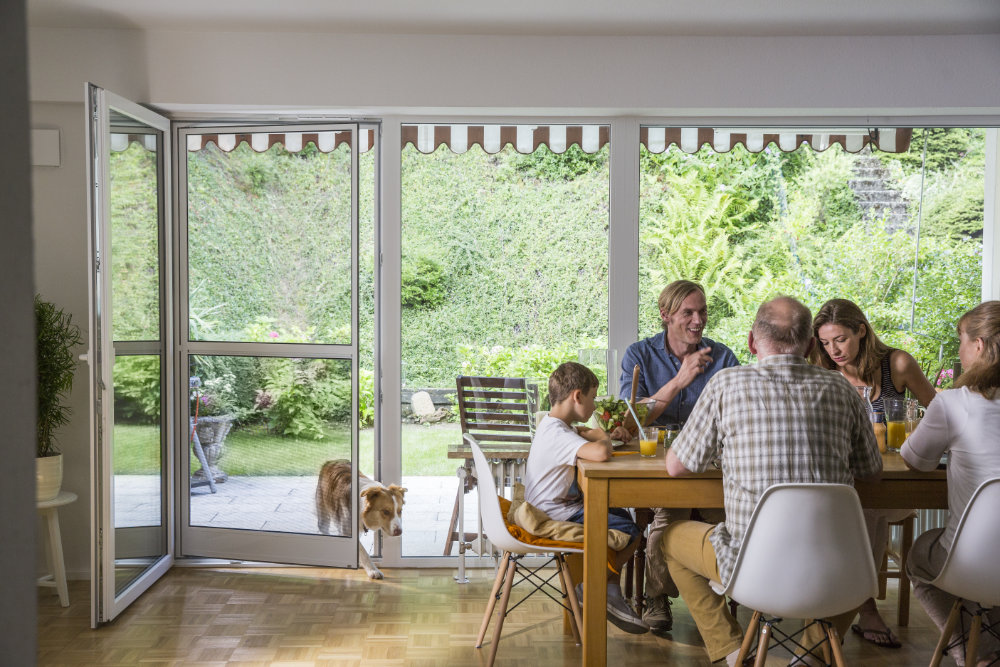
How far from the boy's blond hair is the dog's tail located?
4.92 feet

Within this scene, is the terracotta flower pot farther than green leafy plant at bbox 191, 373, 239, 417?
No

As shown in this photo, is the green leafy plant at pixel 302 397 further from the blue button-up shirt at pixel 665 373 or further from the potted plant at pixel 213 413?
the blue button-up shirt at pixel 665 373

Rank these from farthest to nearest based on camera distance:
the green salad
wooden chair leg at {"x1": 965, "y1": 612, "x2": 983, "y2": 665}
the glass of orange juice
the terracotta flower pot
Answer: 1. the terracotta flower pot
2. the green salad
3. the glass of orange juice
4. wooden chair leg at {"x1": 965, "y1": 612, "x2": 983, "y2": 665}

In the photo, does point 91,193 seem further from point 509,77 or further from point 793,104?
point 793,104

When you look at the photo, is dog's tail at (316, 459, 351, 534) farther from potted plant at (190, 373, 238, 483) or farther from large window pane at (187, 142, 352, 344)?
large window pane at (187, 142, 352, 344)

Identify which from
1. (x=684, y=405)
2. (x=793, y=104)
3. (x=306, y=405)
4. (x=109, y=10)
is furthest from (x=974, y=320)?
(x=109, y=10)

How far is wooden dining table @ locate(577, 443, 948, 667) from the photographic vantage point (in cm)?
265

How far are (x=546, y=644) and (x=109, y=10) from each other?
332 cm

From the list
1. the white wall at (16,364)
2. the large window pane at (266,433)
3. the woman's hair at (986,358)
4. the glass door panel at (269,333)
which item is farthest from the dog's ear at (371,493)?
the white wall at (16,364)

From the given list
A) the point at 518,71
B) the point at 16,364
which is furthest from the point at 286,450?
the point at 16,364

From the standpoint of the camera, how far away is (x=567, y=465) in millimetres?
2936

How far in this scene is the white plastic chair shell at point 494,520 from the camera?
113 inches

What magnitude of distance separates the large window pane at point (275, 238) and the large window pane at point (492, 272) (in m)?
0.36

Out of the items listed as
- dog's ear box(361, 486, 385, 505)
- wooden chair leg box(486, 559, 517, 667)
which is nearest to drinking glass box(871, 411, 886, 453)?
wooden chair leg box(486, 559, 517, 667)
